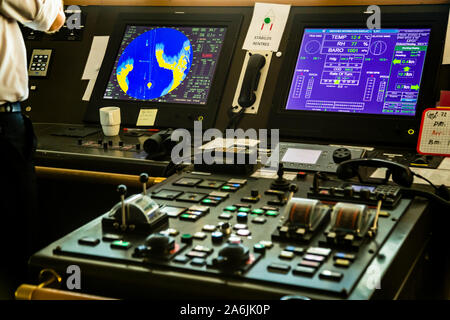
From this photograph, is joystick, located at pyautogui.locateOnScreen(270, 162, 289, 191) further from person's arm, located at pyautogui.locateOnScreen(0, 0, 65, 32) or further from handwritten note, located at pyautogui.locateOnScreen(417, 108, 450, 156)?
person's arm, located at pyautogui.locateOnScreen(0, 0, 65, 32)

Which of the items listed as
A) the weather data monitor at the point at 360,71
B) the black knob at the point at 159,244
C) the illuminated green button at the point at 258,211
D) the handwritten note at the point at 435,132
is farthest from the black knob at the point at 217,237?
the weather data monitor at the point at 360,71

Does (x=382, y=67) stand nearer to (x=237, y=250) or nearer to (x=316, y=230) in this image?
(x=316, y=230)

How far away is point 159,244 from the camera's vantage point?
1478 mm

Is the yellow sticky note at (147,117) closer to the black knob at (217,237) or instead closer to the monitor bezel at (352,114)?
the monitor bezel at (352,114)

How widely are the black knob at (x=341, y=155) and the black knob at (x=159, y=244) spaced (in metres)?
0.93

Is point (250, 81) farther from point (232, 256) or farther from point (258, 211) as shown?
point (232, 256)

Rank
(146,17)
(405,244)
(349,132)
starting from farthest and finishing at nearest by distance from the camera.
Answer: (146,17) → (349,132) → (405,244)

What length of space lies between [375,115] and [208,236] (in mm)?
1249

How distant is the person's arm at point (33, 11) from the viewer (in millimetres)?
2369

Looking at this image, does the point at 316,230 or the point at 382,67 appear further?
the point at 382,67

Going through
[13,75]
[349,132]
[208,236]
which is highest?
[13,75]

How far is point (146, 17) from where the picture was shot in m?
3.18

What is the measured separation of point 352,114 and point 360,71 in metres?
0.19
